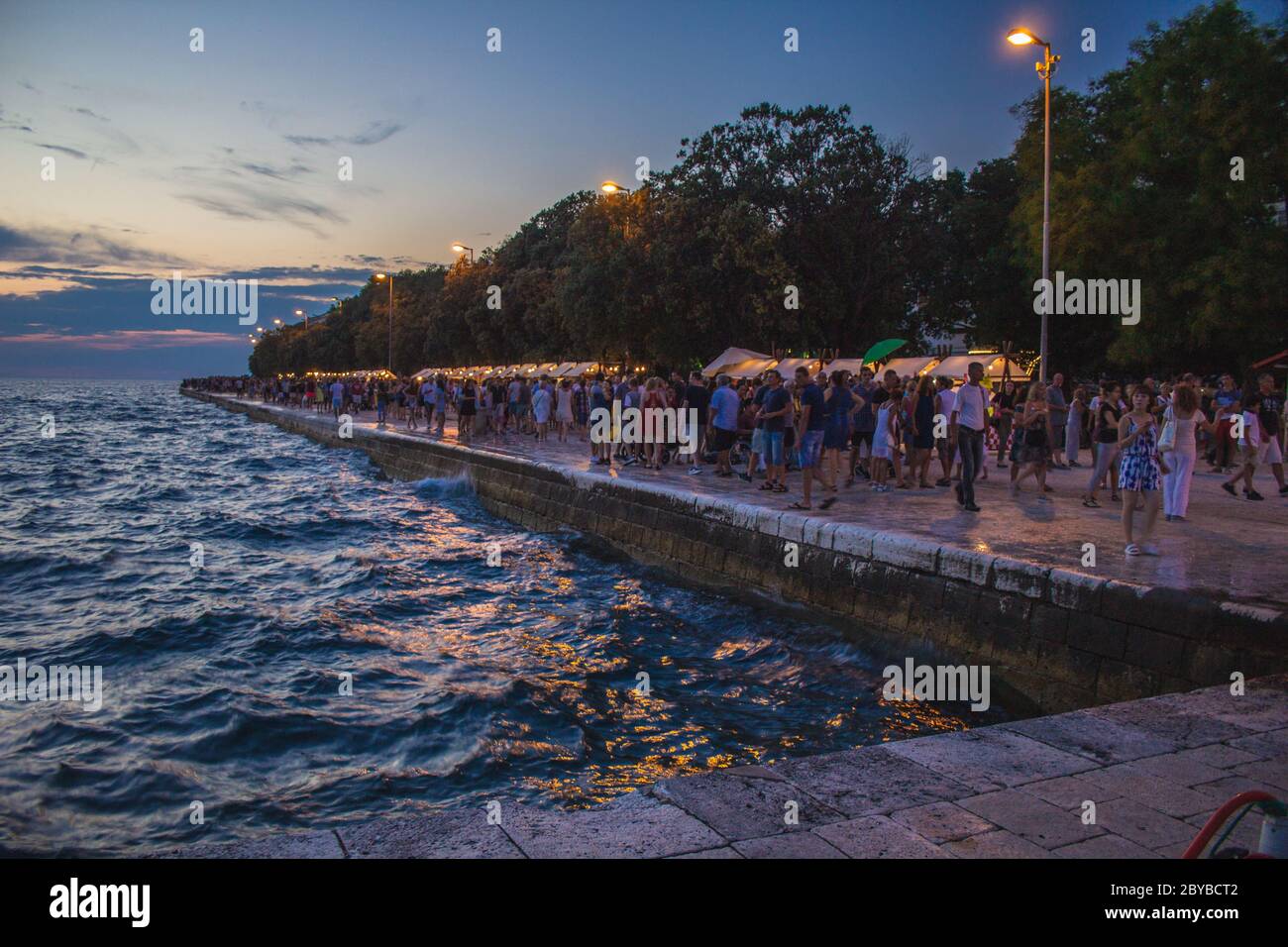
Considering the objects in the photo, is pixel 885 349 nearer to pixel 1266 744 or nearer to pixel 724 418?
pixel 724 418

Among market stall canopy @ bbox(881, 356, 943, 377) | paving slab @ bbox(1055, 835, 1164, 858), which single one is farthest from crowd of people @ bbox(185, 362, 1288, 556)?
paving slab @ bbox(1055, 835, 1164, 858)

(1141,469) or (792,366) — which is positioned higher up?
(792,366)

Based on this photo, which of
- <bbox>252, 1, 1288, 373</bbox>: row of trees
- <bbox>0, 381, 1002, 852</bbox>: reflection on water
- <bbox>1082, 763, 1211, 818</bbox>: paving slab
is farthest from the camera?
<bbox>252, 1, 1288, 373</bbox>: row of trees

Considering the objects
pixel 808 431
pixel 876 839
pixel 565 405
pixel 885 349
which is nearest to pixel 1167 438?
pixel 808 431

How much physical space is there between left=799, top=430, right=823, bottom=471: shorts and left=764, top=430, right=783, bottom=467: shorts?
5.33 feet

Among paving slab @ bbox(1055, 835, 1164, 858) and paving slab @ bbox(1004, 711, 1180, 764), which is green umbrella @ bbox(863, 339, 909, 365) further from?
paving slab @ bbox(1055, 835, 1164, 858)

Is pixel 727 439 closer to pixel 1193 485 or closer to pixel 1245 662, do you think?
pixel 1193 485

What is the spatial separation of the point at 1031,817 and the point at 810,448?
8263mm

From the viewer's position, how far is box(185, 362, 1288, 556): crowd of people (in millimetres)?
9172

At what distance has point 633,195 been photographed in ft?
109

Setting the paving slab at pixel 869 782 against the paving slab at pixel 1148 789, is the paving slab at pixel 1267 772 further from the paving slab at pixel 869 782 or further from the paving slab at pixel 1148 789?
the paving slab at pixel 869 782

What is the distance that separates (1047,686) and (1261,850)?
16.8 feet

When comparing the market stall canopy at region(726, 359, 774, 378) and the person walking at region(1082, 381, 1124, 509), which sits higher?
the market stall canopy at region(726, 359, 774, 378)

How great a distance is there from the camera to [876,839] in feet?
11.1
